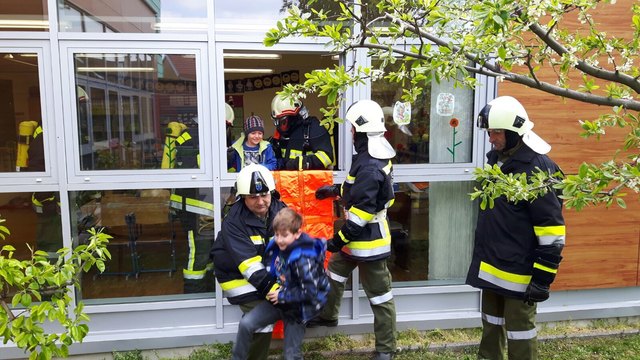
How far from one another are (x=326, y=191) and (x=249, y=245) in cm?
99

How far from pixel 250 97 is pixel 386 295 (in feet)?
21.2

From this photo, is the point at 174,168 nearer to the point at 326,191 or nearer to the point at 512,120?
→ the point at 326,191

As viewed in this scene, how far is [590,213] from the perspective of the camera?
470cm

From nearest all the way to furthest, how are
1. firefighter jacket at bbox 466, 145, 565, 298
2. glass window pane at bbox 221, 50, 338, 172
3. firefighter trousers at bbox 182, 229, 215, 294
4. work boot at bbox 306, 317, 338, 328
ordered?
firefighter jacket at bbox 466, 145, 565, 298, work boot at bbox 306, 317, 338, 328, firefighter trousers at bbox 182, 229, 215, 294, glass window pane at bbox 221, 50, 338, 172

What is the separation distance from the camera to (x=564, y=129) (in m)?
4.57

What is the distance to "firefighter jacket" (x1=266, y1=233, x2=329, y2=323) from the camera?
321cm

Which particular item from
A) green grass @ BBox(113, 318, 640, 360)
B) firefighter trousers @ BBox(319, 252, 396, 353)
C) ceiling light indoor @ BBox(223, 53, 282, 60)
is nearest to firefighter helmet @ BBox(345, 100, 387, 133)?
firefighter trousers @ BBox(319, 252, 396, 353)

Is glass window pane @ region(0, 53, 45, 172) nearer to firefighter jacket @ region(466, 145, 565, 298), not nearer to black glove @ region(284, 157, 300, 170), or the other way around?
black glove @ region(284, 157, 300, 170)

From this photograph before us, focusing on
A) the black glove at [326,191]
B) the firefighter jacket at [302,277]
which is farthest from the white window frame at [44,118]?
the black glove at [326,191]

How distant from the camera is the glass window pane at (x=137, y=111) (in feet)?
13.3

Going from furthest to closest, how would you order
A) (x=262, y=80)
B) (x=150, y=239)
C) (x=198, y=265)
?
(x=262, y=80) → (x=150, y=239) → (x=198, y=265)

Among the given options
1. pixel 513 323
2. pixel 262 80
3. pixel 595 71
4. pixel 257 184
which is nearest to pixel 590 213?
pixel 513 323

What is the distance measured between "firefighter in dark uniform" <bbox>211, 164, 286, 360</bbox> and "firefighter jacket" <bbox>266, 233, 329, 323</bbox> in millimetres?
123

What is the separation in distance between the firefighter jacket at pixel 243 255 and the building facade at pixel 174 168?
2.78 ft
